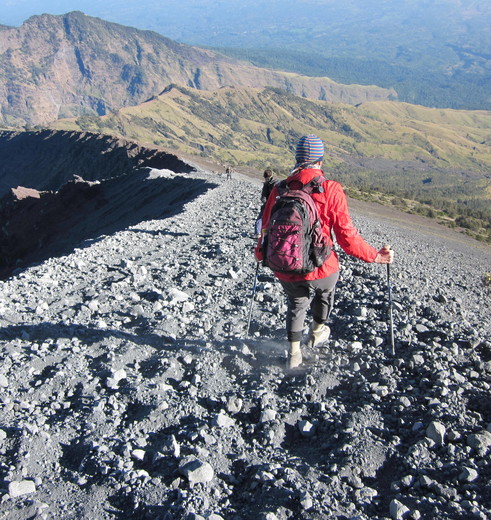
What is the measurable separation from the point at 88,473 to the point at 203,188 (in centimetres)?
2066

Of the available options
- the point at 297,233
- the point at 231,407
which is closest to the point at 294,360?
the point at 231,407

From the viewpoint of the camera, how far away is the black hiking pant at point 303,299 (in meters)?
5.19

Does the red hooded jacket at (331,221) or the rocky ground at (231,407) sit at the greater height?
the red hooded jacket at (331,221)

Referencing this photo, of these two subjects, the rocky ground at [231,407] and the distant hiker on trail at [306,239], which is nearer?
the rocky ground at [231,407]

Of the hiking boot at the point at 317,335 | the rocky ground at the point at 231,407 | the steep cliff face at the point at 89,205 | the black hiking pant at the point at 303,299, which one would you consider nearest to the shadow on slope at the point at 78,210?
the steep cliff face at the point at 89,205

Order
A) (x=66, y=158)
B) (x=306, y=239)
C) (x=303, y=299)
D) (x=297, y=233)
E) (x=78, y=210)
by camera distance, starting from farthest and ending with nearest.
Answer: (x=66, y=158), (x=78, y=210), (x=303, y=299), (x=306, y=239), (x=297, y=233)

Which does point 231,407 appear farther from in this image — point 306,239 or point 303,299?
point 306,239

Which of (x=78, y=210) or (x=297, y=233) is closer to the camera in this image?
(x=297, y=233)

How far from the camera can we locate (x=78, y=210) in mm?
31875

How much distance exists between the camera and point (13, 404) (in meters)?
4.59

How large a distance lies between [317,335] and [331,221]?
5.88 feet

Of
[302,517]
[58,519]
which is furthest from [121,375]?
[302,517]

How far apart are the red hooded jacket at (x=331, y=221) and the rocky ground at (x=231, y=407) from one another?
1.21 metres

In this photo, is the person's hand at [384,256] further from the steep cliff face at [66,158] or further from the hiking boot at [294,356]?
the steep cliff face at [66,158]
